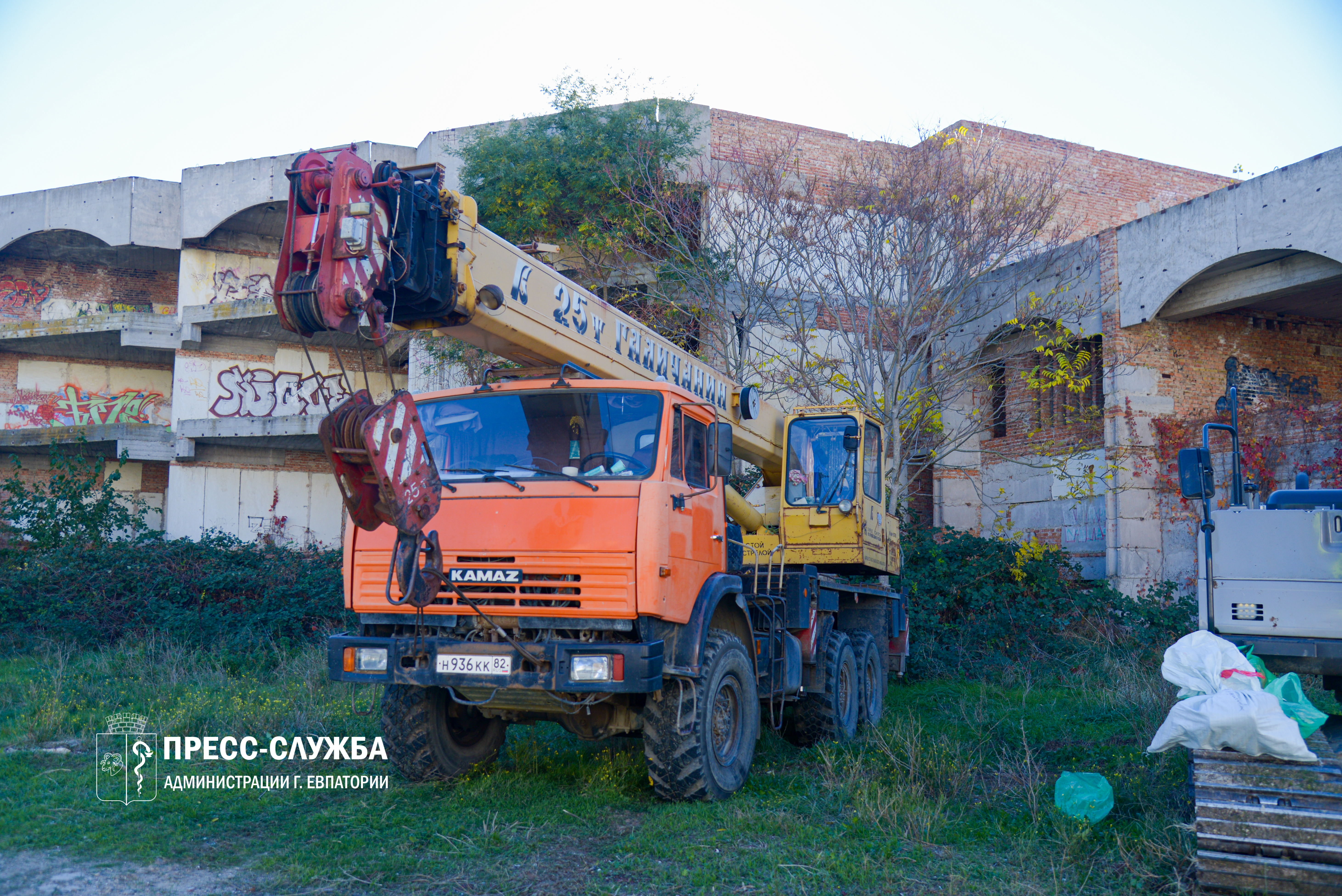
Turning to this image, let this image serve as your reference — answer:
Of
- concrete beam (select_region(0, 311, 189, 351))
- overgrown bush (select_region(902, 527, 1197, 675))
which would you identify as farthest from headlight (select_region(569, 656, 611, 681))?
concrete beam (select_region(0, 311, 189, 351))

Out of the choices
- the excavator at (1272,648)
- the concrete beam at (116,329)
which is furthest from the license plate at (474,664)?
the concrete beam at (116,329)

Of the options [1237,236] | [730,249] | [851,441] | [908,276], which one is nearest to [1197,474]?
[851,441]

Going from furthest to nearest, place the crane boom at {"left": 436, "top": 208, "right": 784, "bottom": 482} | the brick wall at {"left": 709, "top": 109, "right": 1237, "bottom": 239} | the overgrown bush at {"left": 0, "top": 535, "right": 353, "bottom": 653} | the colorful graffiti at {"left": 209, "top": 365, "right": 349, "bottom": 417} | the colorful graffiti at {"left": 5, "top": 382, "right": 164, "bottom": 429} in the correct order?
the colorful graffiti at {"left": 5, "top": 382, "right": 164, "bottom": 429}, the colorful graffiti at {"left": 209, "top": 365, "right": 349, "bottom": 417}, the brick wall at {"left": 709, "top": 109, "right": 1237, "bottom": 239}, the overgrown bush at {"left": 0, "top": 535, "right": 353, "bottom": 653}, the crane boom at {"left": 436, "top": 208, "right": 784, "bottom": 482}

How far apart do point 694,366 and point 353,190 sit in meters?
3.74

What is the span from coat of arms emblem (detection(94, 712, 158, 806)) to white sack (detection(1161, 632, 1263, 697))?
668cm

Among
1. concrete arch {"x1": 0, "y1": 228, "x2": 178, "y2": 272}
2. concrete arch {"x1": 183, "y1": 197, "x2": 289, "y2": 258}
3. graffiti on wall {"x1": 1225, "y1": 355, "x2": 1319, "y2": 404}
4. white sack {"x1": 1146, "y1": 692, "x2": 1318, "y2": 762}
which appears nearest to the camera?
white sack {"x1": 1146, "y1": 692, "x2": 1318, "y2": 762}

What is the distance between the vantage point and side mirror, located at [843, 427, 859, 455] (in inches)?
370

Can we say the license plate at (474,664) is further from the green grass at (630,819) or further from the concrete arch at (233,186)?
the concrete arch at (233,186)

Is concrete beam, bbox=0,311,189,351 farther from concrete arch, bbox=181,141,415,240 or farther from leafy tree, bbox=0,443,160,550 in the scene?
leafy tree, bbox=0,443,160,550

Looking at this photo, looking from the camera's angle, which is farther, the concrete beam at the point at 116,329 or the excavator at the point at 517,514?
the concrete beam at the point at 116,329

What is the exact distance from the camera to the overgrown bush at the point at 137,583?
14.6m

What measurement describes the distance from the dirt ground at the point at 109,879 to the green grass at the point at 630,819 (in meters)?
0.12

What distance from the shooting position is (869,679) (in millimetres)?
10484

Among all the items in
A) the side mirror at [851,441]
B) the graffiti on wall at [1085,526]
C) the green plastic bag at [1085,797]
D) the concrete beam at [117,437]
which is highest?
the concrete beam at [117,437]
